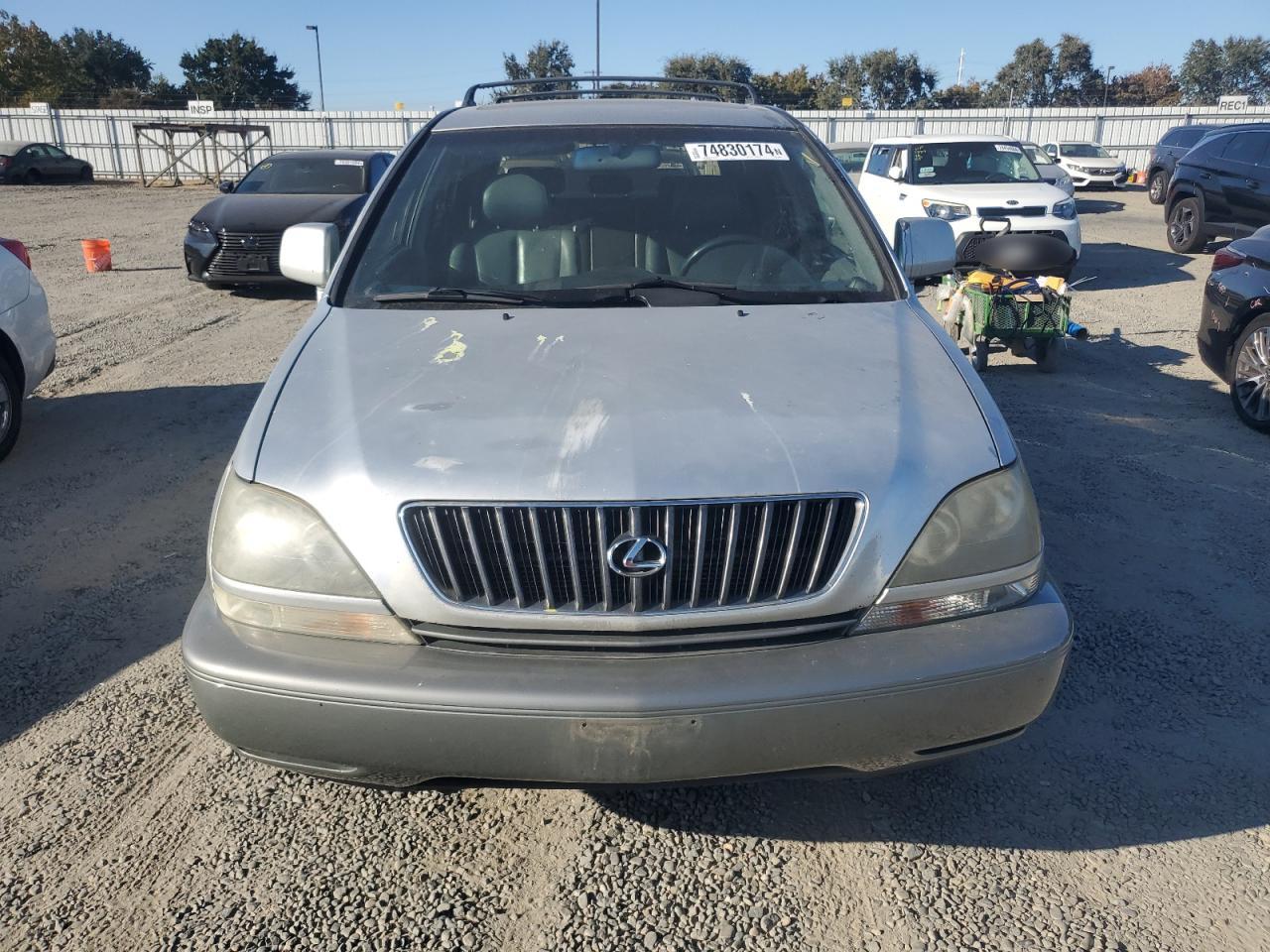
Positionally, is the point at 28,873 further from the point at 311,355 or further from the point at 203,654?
the point at 311,355

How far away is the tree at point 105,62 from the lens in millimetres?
59781

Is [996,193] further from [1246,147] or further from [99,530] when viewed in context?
[99,530]

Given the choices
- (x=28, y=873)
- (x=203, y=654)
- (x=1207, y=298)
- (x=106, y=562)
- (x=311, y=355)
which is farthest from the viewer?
(x=1207, y=298)

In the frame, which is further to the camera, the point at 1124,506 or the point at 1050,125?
the point at 1050,125

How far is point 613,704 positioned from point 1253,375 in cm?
559

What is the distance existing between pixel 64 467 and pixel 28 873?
11.8ft

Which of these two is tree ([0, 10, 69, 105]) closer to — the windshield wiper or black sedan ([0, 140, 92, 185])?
black sedan ([0, 140, 92, 185])

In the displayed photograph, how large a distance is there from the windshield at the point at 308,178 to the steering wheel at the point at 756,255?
9344mm

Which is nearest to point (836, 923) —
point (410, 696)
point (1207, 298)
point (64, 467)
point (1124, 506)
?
point (410, 696)

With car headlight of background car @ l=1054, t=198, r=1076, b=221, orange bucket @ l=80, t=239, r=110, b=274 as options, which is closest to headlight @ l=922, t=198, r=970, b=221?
car headlight of background car @ l=1054, t=198, r=1076, b=221

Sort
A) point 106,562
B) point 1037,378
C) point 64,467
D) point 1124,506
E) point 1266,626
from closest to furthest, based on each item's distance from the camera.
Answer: point 1266,626 < point 106,562 < point 1124,506 < point 64,467 < point 1037,378

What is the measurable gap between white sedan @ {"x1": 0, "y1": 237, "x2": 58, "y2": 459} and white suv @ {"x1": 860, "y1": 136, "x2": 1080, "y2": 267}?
8101mm

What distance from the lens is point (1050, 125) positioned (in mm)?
33531

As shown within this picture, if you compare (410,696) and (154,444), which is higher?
(410,696)
